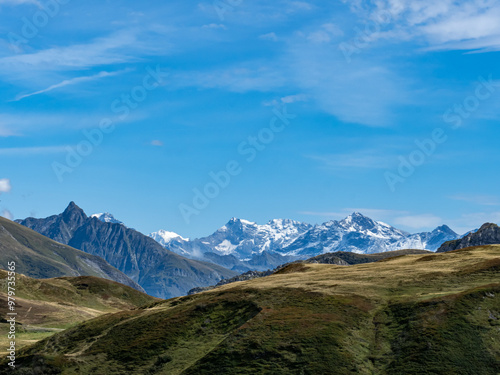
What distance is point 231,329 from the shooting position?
321 feet

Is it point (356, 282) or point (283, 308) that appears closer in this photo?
point (283, 308)

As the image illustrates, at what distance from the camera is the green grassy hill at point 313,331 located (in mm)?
80062

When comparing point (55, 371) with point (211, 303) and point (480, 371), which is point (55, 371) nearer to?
point (211, 303)

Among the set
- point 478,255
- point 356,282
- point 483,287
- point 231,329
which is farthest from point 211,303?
point 478,255

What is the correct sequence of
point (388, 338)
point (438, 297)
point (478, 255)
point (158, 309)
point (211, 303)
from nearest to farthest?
point (388, 338) → point (438, 297) → point (211, 303) → point (158, 309) → point (478, 255)

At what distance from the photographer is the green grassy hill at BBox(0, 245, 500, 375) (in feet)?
263

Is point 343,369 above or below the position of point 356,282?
below

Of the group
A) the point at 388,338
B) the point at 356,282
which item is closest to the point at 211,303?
the point at 356,282

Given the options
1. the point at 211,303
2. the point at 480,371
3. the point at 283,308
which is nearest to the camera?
the point at 480,371

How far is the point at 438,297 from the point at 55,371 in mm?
65668

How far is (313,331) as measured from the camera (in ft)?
290

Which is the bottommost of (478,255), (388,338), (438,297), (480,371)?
(480,371)

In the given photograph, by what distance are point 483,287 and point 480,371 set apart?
2369 centimetres

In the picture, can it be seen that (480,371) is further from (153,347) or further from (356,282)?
(153,347)
